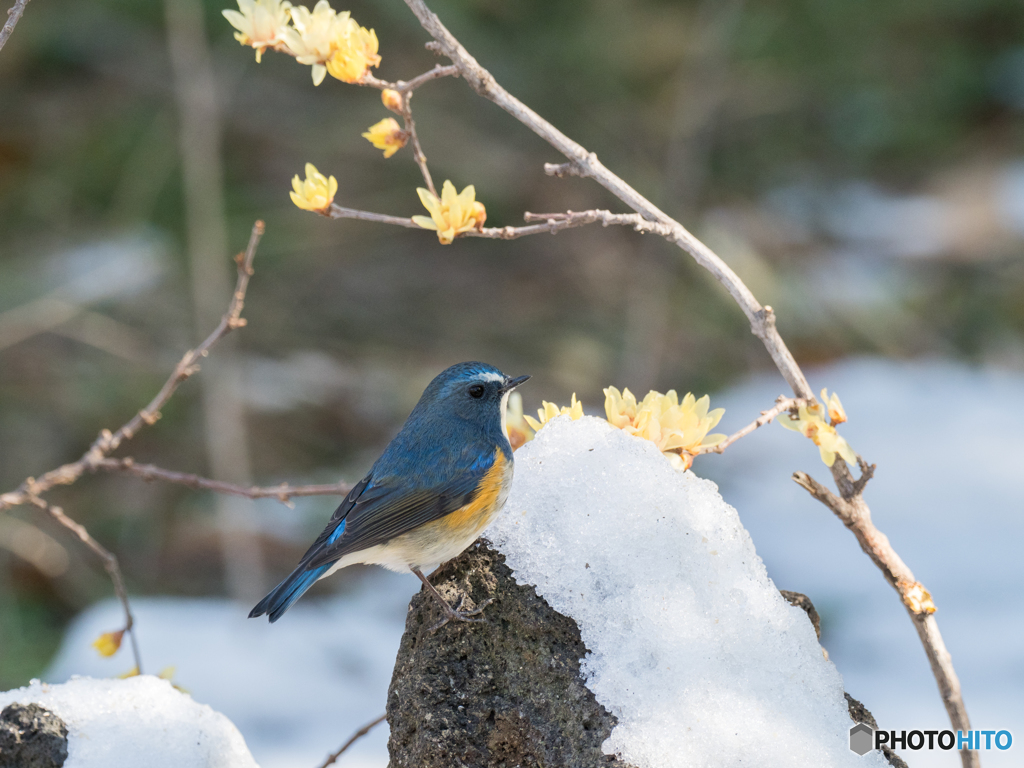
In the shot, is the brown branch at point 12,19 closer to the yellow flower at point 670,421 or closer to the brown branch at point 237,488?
the brown branch at point 237,488

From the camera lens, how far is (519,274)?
19.2 ft

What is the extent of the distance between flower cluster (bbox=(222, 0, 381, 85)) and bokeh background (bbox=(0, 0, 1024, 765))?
228cm

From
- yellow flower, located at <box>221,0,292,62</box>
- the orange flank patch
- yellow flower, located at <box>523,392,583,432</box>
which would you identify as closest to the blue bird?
the orange flank patch

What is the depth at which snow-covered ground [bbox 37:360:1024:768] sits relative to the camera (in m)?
3.06

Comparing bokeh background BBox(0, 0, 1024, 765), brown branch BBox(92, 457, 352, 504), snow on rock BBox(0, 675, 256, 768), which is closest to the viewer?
snow on rock BBox(0, 675, 256, 768)

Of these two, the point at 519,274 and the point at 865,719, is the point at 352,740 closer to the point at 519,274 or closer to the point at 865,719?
the point at 865,719

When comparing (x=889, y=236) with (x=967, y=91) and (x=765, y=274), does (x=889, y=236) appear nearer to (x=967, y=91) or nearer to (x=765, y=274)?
(x=967, y=91)

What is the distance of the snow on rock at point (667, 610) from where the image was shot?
1.28 metres

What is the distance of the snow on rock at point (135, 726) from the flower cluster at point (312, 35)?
40.6 inches

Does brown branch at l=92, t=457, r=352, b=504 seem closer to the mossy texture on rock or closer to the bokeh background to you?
Answer: the mossy texture on rock

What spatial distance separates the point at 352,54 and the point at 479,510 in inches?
27.4

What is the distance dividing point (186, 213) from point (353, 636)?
6.79 ft

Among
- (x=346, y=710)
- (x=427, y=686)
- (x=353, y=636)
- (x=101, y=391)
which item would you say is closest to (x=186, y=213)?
(x=101, y=391)

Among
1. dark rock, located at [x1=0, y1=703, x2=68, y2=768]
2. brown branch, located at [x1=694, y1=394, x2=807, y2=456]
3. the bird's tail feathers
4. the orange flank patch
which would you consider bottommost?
dark rock, located at [x1=0, y1=703, x2=68, y2=768]
